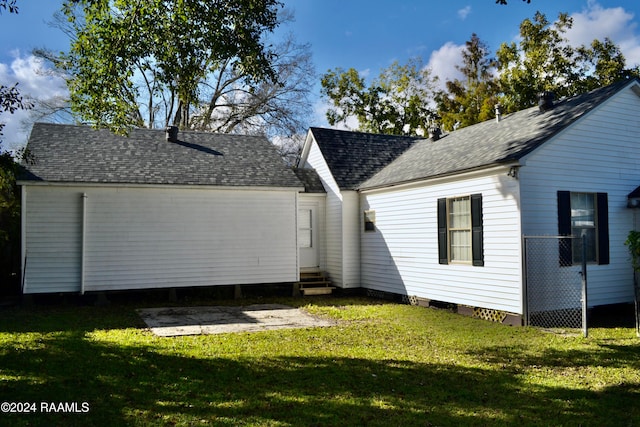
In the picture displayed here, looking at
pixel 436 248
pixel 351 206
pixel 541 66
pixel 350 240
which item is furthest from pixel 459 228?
pixel 541 66

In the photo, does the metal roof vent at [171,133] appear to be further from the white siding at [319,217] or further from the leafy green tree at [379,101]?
the leafy green tree at [379,101]

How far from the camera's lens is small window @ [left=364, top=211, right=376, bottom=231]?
14802 millimetres

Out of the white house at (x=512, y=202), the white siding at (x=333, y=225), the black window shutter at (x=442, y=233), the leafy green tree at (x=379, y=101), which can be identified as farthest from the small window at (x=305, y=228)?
the leafy green tree at (x=379, y=101)

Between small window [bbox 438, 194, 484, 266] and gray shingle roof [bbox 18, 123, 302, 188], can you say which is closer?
small window [bbox 438, 194, 484, 266]

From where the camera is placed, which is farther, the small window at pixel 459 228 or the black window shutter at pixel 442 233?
the black window shutter at pixel 442 233

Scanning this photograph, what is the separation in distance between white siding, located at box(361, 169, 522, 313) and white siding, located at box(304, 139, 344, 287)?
0.75m

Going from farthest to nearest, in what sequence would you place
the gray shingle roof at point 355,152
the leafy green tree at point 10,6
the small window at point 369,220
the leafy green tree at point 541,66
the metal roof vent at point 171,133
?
the leafy green tree at point 541,66 < the metal roof vent at point 171,133 < the gray shingle roof at point 355,152 < the small window at point 369,220 < the leafy green tree at point 10,6

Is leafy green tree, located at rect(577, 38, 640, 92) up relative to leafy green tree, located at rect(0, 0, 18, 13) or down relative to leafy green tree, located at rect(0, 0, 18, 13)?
up

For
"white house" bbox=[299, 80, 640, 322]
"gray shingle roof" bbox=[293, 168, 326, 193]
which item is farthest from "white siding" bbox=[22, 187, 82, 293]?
"white house" bbox=[299, 80, 640, 322]

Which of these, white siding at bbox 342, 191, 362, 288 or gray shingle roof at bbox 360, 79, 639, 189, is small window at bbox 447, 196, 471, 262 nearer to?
gray shingle roof at bbox 360, 79, 639, 189

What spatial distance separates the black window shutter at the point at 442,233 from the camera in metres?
11.7

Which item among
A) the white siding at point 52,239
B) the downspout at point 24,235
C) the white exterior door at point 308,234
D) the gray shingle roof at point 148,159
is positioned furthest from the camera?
the white exterior door at point 308,234

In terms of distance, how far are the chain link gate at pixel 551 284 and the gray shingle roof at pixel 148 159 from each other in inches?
293

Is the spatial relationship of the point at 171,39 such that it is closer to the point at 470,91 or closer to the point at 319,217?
the point at 319,217
